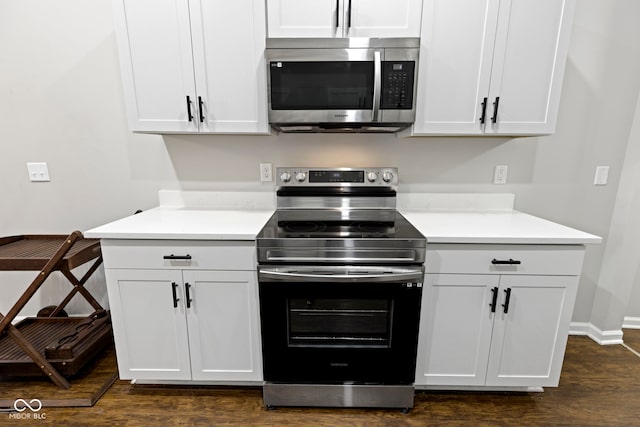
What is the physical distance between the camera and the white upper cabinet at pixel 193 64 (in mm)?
1574

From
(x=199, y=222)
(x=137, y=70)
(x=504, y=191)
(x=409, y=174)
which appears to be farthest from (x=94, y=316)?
(x=504, y=191)

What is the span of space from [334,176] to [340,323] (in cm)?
83

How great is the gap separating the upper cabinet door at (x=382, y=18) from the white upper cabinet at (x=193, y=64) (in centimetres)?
44

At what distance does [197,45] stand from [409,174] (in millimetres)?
1416

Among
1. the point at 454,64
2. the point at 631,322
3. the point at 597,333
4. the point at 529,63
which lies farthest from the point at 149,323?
the point at 631,322

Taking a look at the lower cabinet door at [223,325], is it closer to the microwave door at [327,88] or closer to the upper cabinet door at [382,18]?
the microwave door at [327,88]

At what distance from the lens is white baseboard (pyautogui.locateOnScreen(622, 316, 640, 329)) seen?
236 cm

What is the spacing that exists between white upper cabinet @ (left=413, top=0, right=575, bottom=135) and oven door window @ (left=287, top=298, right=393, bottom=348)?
946 mm

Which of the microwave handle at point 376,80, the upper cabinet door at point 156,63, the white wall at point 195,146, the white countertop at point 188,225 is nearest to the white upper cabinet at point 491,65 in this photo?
the microwave handle at point 376,80

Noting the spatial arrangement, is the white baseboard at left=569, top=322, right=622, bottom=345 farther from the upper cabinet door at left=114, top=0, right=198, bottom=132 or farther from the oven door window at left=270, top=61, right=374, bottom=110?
the upper cabinet door at left=114, top=0, right=198, bottom=132

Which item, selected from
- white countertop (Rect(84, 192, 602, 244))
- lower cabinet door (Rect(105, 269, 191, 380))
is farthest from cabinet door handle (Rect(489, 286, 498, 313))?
lower cabinet door (Rect(105, 269, 191, 380))

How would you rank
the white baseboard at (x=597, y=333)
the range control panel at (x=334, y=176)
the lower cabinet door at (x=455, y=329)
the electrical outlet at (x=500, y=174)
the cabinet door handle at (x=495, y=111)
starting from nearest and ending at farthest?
the lower cabinet door at (x=455, y=329), the cabinet door handle at (x=495, y=111), the range control panel at (x=334, y=176), the electrical outlet at (x=500, y=174), the white baseboard at (x=597, y=333)

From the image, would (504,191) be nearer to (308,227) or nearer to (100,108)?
(308,227)

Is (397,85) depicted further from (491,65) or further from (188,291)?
(188,291)
